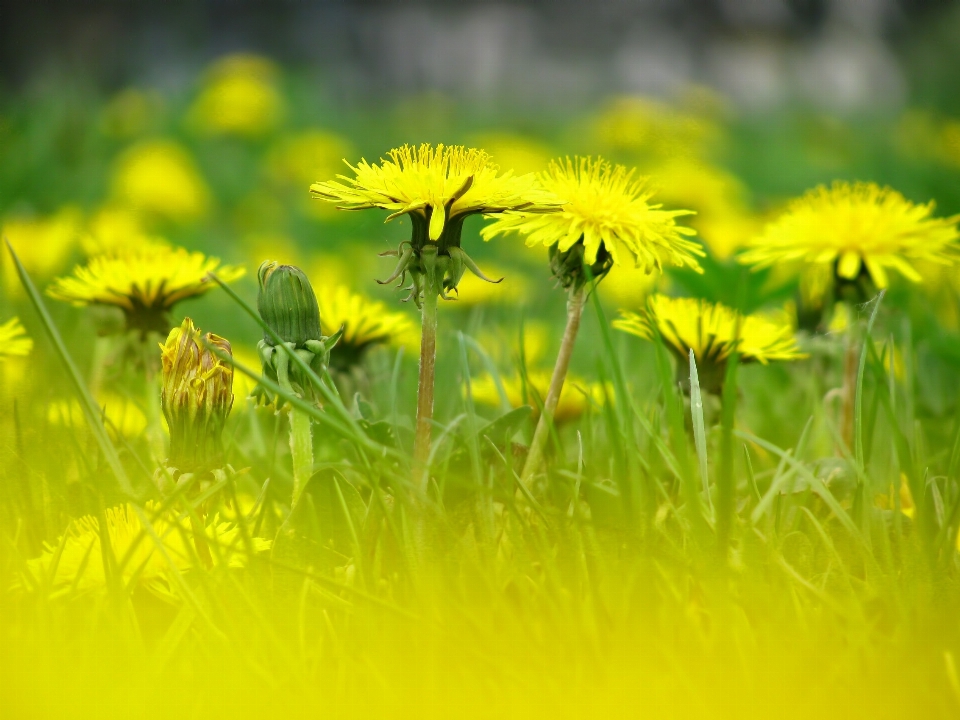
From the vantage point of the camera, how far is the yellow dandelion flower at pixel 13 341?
45cm

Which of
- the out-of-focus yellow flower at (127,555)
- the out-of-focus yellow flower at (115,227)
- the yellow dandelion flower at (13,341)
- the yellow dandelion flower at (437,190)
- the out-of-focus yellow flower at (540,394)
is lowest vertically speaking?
the out-of-focus yellow flower at (127,555)

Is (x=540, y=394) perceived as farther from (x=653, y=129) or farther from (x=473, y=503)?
(x=653, y=129)

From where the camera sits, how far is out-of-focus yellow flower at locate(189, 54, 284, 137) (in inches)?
53.0

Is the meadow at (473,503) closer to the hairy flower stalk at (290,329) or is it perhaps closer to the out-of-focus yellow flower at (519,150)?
the hairy flower stalk at (290,329)

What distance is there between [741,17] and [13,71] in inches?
29.6

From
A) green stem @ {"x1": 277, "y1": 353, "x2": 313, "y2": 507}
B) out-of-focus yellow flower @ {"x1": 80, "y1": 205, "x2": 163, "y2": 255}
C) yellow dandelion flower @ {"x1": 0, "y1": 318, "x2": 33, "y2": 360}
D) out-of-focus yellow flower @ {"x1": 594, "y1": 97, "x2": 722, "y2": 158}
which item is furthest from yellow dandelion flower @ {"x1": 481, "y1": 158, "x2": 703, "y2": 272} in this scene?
out-of-focus yellow flower @ {"x1": 594, "y1": 97, "x2": 722, "y2": 158}

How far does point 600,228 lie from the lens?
0.46 m

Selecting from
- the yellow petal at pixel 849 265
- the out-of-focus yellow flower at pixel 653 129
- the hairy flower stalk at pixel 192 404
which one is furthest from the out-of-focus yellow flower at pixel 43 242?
the out-of-focus yellow flower at pixel 653 129

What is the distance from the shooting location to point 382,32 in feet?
3.49

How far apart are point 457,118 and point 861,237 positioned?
3.73 feet

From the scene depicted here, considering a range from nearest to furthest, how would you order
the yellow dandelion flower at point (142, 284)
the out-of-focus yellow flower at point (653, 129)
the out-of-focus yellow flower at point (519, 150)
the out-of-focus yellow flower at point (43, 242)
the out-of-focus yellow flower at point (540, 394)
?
the yellow dandelion flower at point (142, 284)
the out-of-focus yellow flower at point (540, 394)
the out-of-focus yellow flower at point (43, 242)
the out-of-focus yellow flower at point (519, 150)
the out-of-focus yellow flower at point (653, 129)

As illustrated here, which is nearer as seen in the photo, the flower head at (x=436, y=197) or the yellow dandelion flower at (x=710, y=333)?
the flower head at (x=436, y=197)

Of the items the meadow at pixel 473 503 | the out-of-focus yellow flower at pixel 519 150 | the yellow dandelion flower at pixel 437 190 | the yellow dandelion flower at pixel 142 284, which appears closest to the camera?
the meadow at pixel 473 503

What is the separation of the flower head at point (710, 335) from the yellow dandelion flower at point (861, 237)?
6cm
